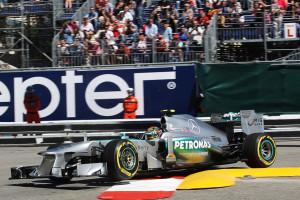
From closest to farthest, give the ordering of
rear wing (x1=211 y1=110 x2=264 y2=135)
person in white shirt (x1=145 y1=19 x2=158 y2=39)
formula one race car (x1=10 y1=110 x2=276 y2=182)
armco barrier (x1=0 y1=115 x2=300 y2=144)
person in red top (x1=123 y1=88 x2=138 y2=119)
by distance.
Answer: formula one race car (x1=10 y1=110 x2=276 y2=182) < rear wing (x1=211 y1=110 x2=264 y2=135) < armco barrier (x1=0 y1=115 x2=300 y2=144) < person in red top (x1=123 y1=88 x2=138 y2=119) < person in white shirt (x1=145 y1=19 x2=158 y2=39)

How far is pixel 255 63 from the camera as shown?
19.6 m

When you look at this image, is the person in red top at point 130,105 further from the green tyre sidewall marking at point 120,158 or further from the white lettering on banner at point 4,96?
the green tyre sidewall marking at point 120,158

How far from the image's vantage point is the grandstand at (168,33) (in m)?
21.3

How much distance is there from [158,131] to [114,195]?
2190 mm

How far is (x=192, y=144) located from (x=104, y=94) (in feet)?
31.8

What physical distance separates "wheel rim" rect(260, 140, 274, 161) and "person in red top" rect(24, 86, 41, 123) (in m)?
10.2

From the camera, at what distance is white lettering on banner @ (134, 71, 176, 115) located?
20.0m

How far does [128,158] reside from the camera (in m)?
10.2

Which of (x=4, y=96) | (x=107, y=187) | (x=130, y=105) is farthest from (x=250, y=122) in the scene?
(x=4, y=96)

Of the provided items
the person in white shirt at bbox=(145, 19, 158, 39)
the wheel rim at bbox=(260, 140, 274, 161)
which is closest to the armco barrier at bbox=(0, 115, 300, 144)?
the person in white shirt at bbox=(145, 19, 158, 39)

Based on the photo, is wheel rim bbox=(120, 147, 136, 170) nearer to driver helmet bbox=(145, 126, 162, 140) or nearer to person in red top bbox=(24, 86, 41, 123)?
driver helmet bbox=(145, 126, 162, 140)

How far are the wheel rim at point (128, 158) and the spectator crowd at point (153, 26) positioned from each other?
425 inches

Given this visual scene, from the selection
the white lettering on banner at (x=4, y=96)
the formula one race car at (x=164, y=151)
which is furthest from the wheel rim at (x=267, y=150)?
the white lettering on banner at (x=4, y=96)

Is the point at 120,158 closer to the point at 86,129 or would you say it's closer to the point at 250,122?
the point at 250,122
